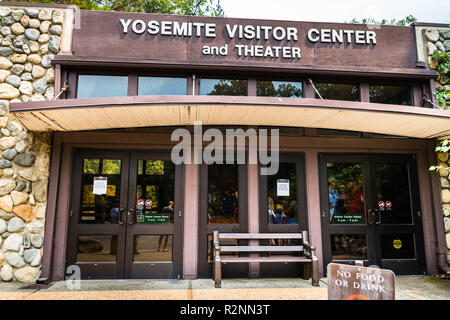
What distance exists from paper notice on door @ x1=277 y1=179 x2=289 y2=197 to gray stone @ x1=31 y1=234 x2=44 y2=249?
394cm

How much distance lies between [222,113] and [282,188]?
6.12 ft

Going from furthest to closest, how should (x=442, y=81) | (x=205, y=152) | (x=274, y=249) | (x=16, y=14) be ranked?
1. (x=442, y=81)
2. (x=205, y=152)
3. (x=16, y=14)
4. (x=274, y=249)

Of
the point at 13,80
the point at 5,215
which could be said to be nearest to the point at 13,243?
the point at 5,215

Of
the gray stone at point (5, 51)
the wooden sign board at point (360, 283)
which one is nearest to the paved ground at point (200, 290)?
the wooden sign board at point (360, 283)

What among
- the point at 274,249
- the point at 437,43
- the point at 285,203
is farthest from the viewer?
the point at 437,43

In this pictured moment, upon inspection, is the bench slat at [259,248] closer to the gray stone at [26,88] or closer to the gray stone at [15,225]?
the gray stone at [15,225]

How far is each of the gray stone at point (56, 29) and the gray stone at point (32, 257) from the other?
362 centimetres

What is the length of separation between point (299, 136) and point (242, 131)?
1036 millimetres

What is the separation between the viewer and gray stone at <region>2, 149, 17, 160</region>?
5.00m

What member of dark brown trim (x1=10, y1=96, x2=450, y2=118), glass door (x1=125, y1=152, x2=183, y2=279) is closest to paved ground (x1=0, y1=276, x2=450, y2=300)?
glass door (x1=125, y1=152, x2=183, y2=279)

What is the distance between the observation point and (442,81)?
232 inches

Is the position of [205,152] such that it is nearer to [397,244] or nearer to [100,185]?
[100,185]

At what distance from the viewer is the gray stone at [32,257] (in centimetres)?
489

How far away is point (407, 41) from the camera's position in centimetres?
604
